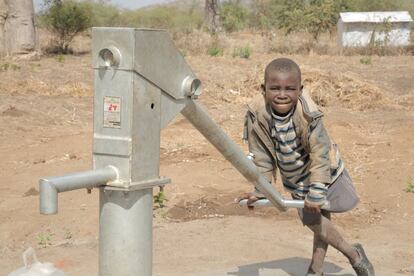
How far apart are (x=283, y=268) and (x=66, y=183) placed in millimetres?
2547

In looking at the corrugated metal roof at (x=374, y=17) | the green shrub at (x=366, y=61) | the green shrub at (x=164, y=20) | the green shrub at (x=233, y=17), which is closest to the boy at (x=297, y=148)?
the green shrub at (x=366, y=61)

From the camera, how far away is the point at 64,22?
19.2 meters

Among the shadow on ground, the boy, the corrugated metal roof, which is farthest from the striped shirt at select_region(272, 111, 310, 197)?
the corrugated metal roof

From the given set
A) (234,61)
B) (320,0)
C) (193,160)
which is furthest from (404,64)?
(320,0)

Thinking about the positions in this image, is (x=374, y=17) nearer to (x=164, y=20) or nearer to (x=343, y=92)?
(x=343, y=92)

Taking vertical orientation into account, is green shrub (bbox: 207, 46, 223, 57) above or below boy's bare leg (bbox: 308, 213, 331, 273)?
below

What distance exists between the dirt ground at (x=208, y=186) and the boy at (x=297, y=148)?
0.69 metres

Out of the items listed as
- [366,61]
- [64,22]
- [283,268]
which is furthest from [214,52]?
[283,268]

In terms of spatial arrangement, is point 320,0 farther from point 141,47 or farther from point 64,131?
point 141,47

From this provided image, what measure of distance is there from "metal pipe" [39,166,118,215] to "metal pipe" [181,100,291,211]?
0.32 metres

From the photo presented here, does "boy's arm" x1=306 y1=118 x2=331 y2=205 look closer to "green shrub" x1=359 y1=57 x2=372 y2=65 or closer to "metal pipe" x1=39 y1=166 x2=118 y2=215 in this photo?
"metal pipe" x1=39 y1=166 x2=118 y2=215

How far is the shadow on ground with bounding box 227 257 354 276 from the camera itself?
396 centimetres

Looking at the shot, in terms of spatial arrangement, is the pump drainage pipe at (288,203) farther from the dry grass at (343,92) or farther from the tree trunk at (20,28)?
the tree trunk at (20,28)

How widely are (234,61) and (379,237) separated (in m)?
12.5
